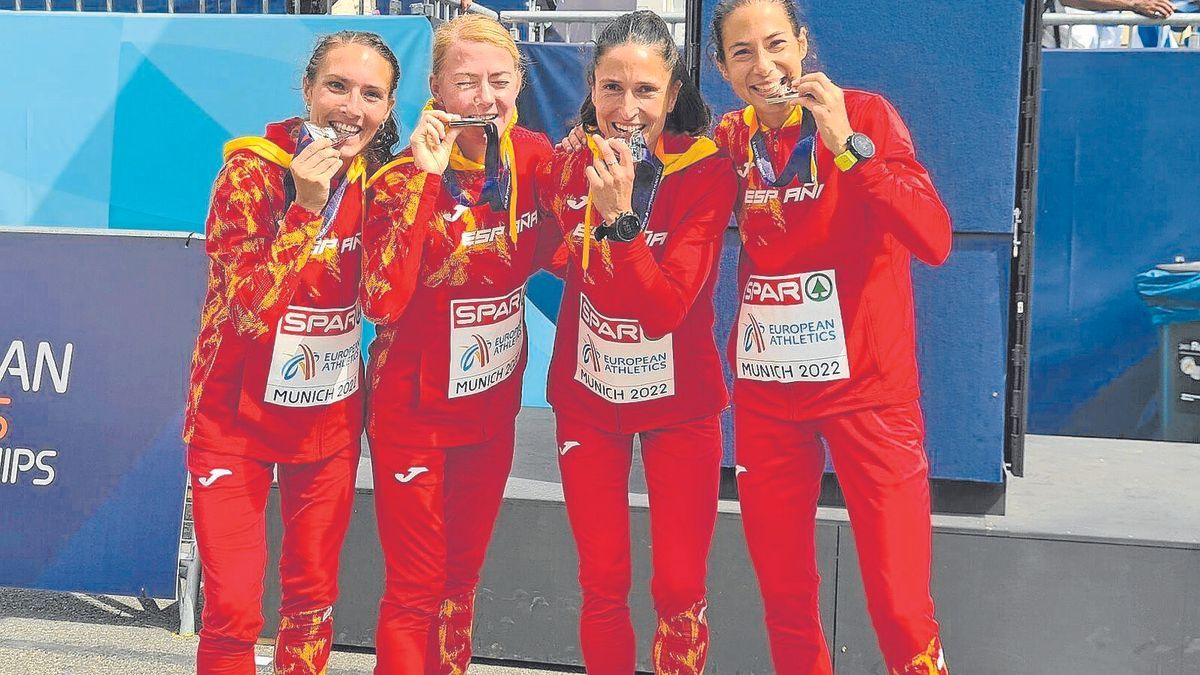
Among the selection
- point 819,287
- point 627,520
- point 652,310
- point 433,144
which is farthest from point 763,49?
point 627,520

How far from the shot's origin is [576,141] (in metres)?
3.47

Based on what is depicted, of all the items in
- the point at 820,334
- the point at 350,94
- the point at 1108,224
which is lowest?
the point at 820,334

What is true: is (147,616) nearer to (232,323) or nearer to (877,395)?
(232,323)

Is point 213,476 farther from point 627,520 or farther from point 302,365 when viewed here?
point 627,520

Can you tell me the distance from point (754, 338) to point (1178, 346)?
3644 mm

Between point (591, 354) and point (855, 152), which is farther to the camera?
point (591, 354)

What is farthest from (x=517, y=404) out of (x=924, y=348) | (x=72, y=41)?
(x=72, y=41)

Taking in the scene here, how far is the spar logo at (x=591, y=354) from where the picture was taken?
138 inches

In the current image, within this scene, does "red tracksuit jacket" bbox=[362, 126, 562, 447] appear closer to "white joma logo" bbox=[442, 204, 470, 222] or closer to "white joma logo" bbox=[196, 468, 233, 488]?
"white joma logo" bbox=[442, 204, 470, 222]

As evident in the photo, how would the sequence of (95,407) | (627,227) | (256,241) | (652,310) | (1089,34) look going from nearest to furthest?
1. (627,227)
2. (652,310)
3. (256,241)
4. (95,407)
5. (1089,34)

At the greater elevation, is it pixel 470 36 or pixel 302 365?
pixel 470 36

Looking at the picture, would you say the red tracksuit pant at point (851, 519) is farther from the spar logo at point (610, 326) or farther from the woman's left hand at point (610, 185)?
the woman's left hand at point (610, 185)

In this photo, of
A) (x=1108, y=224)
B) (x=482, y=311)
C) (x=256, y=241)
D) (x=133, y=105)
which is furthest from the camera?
(x=1108, y=224)

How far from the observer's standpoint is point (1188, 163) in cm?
648
